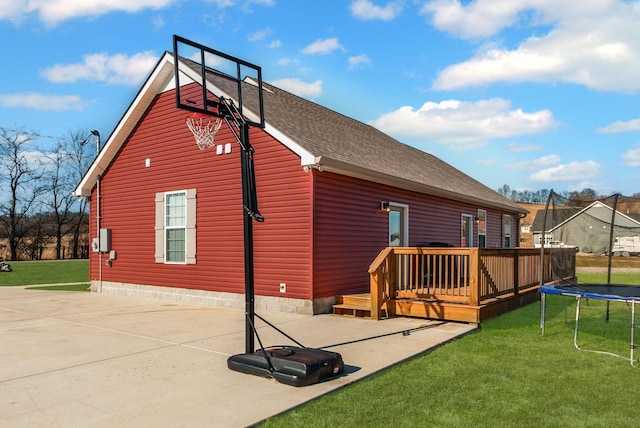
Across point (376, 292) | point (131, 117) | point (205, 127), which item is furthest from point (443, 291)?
point (131, 117)

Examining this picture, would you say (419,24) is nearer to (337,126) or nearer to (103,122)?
(337,126)

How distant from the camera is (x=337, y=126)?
13.5m

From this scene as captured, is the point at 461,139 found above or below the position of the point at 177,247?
above

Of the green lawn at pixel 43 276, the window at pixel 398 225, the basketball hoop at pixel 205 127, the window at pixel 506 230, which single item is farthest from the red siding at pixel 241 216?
the window at pixel 506 230

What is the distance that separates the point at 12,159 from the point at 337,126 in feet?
120

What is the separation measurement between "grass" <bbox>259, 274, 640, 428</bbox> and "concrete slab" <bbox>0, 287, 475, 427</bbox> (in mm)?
284

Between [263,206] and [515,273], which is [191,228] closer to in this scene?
[263,206]

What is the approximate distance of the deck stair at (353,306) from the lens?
860 centimetres

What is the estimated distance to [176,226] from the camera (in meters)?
11.3

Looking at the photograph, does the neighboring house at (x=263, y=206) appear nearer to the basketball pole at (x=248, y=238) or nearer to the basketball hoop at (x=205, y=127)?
the basketball hoop at (x=205, y=127)

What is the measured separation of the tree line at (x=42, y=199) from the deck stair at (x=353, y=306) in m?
34.0

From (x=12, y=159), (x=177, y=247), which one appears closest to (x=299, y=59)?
(x=177, y=247)

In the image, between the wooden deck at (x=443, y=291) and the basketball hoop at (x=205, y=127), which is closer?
the wooden deck at (x=443, y=291)

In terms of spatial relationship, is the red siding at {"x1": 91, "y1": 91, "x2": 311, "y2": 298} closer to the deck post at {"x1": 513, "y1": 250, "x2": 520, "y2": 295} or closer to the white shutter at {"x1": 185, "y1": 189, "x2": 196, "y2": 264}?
the white shutter at {"x1": 185, "y1": 189, "x2": 196, "y2": 264}
